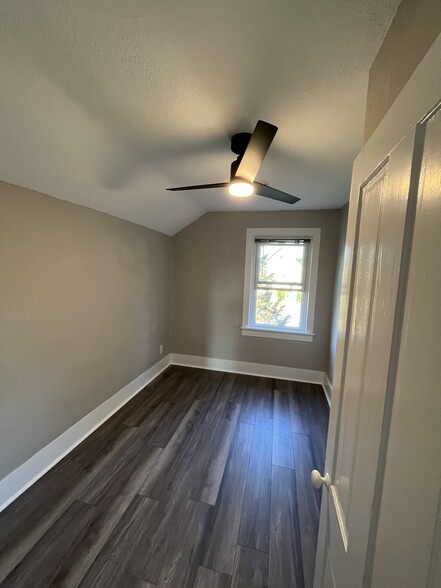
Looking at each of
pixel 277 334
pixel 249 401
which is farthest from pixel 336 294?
pixel 249 401

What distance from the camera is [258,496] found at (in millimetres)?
1703

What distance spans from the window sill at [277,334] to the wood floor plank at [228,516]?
1578 mm

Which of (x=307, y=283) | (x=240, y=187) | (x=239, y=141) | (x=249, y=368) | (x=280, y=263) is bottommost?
(x=249, y=368)

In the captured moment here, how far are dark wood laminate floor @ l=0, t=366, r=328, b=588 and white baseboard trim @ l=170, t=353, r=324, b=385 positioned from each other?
80cm

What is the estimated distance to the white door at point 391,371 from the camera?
0.38 metres

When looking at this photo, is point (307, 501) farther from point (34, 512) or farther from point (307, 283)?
point (307, 283)

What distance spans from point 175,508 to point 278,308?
2.56 meters

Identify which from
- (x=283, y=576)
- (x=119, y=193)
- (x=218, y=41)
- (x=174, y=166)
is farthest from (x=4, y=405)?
(x=218, y=41)

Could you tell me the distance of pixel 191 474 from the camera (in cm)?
185

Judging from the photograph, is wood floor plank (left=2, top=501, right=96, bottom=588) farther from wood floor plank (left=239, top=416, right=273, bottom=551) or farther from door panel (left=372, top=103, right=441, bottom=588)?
door panel (left=372, top=103, right=441, bottom=588)

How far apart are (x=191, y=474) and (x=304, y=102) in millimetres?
2472

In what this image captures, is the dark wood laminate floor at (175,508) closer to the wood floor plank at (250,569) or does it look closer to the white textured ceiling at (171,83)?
the wood floor plank at (250,569)

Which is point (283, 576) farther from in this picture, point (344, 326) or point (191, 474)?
point (344, 326)

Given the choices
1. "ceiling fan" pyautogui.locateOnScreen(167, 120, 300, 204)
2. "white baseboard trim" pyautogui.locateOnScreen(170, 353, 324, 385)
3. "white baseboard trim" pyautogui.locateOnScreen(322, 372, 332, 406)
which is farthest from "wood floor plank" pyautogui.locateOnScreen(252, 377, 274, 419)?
"ceiling fan" pyautogui.locateOnScreen(167, 120, 300, 204)
